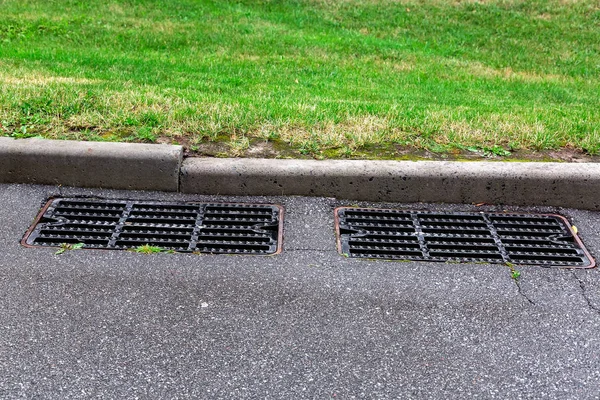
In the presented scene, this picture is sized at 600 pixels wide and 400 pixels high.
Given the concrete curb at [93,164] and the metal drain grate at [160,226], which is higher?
the concrete curb at [93,164]

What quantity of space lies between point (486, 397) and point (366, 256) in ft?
3.70

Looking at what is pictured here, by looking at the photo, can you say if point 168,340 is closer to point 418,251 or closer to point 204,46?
point 418,251

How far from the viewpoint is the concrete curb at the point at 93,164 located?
394cm

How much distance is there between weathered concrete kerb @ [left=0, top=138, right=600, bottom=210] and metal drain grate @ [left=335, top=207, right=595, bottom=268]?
5.8 inches

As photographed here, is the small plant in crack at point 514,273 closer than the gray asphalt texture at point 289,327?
No

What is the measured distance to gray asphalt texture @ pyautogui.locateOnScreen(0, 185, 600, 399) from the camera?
2.50m

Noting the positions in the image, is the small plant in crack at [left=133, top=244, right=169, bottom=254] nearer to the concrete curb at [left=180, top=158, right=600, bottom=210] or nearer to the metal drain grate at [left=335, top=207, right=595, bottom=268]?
the concrete curb at [left=180, top=158, right=600, bottom=210]

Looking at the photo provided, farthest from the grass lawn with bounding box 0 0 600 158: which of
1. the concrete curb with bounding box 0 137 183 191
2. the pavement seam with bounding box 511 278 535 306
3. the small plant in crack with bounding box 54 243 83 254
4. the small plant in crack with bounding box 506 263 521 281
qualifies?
the pavement seam with bounding box 511 278 535 306

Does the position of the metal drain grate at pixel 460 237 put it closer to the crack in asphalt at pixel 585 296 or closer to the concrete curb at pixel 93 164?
the crack in asphalt at pixel 585 296

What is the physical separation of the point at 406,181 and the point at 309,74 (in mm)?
4740

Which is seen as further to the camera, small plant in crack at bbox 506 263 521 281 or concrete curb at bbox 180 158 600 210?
concrete curb at bbox 180 158 600 210

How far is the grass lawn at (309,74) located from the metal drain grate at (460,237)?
0.58 metres

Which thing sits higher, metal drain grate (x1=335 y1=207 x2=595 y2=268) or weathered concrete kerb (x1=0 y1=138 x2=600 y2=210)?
weathered concrete kerb (x1=0 y1=138 x2=600 y2=210)

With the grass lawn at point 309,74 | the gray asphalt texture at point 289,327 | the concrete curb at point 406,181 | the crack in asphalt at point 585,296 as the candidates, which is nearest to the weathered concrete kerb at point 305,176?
the concrete curb at point 406,181
